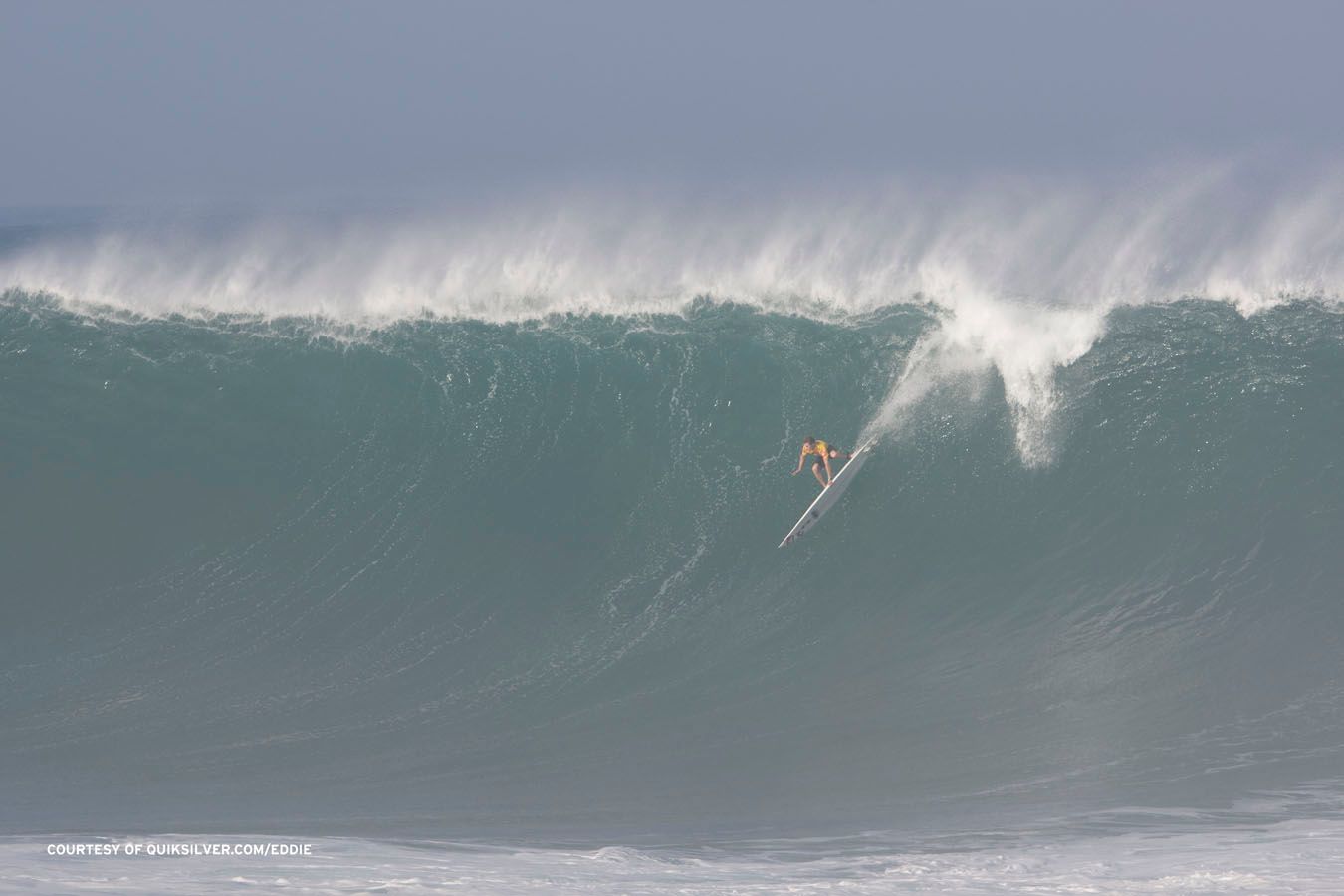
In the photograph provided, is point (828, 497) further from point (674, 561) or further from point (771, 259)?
point (771, 259)

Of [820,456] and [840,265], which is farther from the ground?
[840,265]

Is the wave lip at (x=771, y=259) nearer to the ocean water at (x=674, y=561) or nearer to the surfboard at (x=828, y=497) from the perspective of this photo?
the ocean water at (x=674, y=561)

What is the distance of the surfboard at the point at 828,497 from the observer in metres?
10.8

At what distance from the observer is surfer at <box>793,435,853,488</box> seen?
10984 mm

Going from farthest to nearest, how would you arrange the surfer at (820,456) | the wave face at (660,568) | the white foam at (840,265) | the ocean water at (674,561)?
the white foam at (840,265) → the surfer at (820,456) → the wave face at (660,568) → the ocean water at (674,561)

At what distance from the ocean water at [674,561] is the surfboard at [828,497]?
4.6 inches

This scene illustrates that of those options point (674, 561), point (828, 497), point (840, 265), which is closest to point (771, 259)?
point (840, 265)

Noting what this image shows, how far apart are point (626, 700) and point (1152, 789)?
11.9ft

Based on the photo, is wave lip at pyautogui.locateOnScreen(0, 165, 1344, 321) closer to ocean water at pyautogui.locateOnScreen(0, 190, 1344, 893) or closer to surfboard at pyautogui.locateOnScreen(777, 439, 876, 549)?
ocean water at pyautogui.locateOnScreen(0, 190, 1344, 893)

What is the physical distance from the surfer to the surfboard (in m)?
0.09

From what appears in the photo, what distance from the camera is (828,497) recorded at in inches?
432

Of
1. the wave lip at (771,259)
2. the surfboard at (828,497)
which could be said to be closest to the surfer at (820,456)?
the surfboard at (828,497)

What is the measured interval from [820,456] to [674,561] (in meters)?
1.57

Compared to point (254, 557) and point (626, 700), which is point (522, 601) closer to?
point (626, 700)
